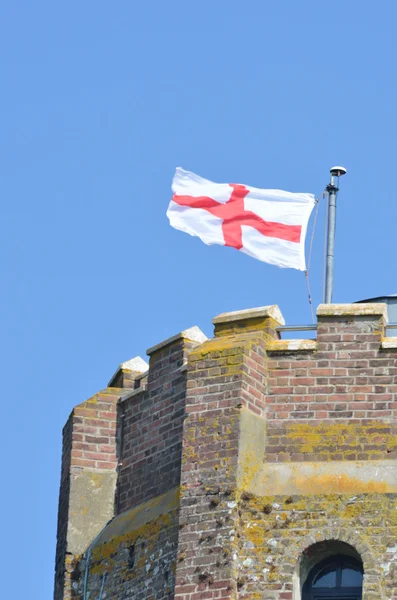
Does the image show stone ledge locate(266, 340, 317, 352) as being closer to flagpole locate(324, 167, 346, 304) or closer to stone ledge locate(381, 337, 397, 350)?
stone ledge locate(381, 337, 397, 350)

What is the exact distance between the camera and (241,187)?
29.0 m

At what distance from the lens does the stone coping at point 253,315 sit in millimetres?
26297

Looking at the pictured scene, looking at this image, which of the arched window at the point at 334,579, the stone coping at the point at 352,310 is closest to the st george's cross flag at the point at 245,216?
the stone coping at the point at 352,310

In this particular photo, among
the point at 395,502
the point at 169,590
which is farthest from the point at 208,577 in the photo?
the point at 395,502

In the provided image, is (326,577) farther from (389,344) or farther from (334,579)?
(389,344)

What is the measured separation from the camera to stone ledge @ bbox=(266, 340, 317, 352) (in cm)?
2591

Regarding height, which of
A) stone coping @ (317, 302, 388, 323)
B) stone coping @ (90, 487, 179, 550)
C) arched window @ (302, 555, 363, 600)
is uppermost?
stone coping @ (317, 302, 388, 323)

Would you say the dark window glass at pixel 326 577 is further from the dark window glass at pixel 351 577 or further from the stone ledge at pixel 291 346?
the stone ledge at pixel 291 346

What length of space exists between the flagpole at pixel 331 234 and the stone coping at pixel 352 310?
4.37 ft

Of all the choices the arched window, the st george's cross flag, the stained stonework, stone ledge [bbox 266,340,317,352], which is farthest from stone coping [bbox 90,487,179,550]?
the st george's cross flag

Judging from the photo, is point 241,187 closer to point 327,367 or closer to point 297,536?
point 327,367

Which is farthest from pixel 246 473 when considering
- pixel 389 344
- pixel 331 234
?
pixel 331 234

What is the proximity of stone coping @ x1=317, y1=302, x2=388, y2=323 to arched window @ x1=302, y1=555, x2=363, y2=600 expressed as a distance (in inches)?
115

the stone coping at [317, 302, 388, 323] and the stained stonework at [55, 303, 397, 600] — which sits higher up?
the stone coping at [317, 302, 388, 323]
